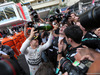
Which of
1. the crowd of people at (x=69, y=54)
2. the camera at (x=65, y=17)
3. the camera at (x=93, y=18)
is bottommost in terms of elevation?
the crowd of people at (x=69, y=54)

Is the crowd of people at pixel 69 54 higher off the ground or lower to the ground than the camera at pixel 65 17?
lower

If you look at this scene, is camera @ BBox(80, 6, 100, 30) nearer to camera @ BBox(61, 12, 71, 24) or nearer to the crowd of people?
the crowd of people

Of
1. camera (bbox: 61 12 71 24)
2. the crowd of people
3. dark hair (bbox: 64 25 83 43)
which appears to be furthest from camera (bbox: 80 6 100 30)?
camera (bbox: 61 12 71 24)

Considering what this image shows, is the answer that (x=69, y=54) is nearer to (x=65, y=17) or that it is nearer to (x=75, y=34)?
(x=75, y=34)

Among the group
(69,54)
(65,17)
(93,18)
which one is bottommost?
(69,54)

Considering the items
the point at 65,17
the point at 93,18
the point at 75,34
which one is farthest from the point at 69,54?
the point at 65,17

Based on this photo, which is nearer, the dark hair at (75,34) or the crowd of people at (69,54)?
the crowd of people at (69,54)

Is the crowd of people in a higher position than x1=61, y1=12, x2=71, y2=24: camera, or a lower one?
lower

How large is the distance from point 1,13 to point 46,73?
10.8 m

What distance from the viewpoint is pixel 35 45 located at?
1766mm

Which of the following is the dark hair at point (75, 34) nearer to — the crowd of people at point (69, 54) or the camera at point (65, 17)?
the crowd of people at point (69, 54)

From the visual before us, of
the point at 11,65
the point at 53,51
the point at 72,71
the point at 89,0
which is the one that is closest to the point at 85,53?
the point at 72,71

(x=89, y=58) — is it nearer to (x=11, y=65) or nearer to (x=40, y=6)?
(x=11, y=65)

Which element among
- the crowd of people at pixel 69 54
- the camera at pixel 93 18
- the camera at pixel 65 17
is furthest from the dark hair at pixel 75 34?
the camera at pixel 65 17
